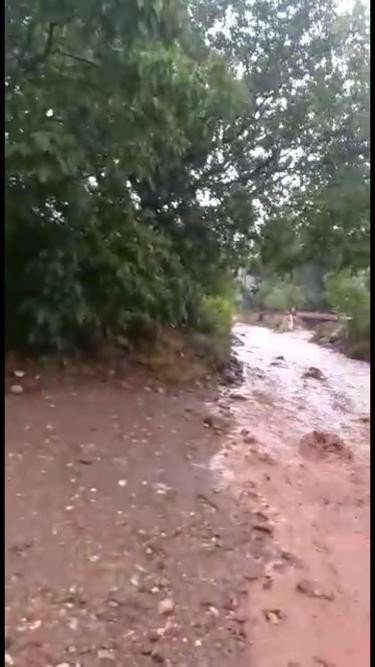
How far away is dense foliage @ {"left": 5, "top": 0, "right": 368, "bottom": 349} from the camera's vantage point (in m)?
3.32

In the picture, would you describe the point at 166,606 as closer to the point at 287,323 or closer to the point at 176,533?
the point at 176,533

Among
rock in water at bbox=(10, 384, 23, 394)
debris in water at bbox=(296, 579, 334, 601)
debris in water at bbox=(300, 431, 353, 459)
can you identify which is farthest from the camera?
rock in water at bbox=(10, 384, 23, 394)

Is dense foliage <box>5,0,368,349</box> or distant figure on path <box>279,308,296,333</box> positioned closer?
dense foliage <box>5,0,368,349</box>

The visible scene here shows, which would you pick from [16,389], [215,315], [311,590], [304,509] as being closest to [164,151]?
[16,389]

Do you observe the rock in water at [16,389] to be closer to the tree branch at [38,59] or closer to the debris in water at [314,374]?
the tree branch at [38,59]

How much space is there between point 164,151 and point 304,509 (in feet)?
10.6

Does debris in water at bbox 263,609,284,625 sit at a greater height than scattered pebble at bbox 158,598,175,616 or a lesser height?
lesser

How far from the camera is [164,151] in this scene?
17.0 feet

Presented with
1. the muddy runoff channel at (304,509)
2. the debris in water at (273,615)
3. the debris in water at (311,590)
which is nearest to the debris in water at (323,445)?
the muddy runoff channel at (304,509)

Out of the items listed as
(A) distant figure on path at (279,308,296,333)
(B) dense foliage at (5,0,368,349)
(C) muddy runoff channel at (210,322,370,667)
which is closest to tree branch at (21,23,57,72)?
(B) dense foliage at (5,0,368,349)

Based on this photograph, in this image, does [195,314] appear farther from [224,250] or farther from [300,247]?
[300,247]

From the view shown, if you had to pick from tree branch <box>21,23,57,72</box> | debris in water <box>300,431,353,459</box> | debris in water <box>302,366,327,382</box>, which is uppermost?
tree branch <box>21,23,57,72</box>

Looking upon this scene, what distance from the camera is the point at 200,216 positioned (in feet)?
19.1

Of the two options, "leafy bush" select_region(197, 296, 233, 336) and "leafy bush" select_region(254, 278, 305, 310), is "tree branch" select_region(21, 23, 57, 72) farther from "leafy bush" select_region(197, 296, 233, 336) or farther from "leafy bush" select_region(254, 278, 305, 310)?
"leafy bush" select_region(254, 278, 305, 310)
